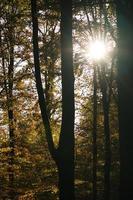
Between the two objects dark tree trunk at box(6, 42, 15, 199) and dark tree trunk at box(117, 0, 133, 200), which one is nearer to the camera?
dark tree trunk at box(117, 0, 133, 200)

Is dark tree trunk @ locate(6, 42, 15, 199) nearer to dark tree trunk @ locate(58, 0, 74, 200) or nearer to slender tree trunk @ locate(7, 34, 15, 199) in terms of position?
slender tree trunk @ locate(7, 34, 15, 199)

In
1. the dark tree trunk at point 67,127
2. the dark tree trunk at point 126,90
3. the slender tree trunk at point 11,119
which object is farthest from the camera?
the slender tree trunk at point 11,119

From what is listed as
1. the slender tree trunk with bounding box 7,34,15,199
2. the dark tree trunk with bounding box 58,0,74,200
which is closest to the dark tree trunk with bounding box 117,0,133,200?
the dark tree trunk with bounding box 58,0,74,200

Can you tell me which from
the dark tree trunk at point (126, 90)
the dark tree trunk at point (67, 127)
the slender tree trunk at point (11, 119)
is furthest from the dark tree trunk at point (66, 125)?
the slender tree trunk at point (11, 119)

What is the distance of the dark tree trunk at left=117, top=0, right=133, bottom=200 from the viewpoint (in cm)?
705

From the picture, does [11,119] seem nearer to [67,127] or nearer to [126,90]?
[67,127]

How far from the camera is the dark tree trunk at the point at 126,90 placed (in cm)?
705

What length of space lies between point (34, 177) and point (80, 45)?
21.6 ft

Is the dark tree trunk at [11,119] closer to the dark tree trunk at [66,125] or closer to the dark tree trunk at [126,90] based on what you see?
the dark tree trunk at [66,125]

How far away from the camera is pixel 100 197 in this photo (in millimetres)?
39000

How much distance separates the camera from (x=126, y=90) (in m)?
7.10

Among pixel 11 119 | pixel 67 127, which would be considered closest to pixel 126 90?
pixel 67 127

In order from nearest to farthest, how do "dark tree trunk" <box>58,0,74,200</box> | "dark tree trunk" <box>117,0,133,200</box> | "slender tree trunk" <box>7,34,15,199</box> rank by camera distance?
1. "dark tree trunk" <box>117,0,133,200</box>
2. "dark tree trunk" <box>58,0,74,200</box>
3. "slender tree trunk" <box>7,34,15,199</box>

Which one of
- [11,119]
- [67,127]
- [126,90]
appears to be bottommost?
[67,127]
